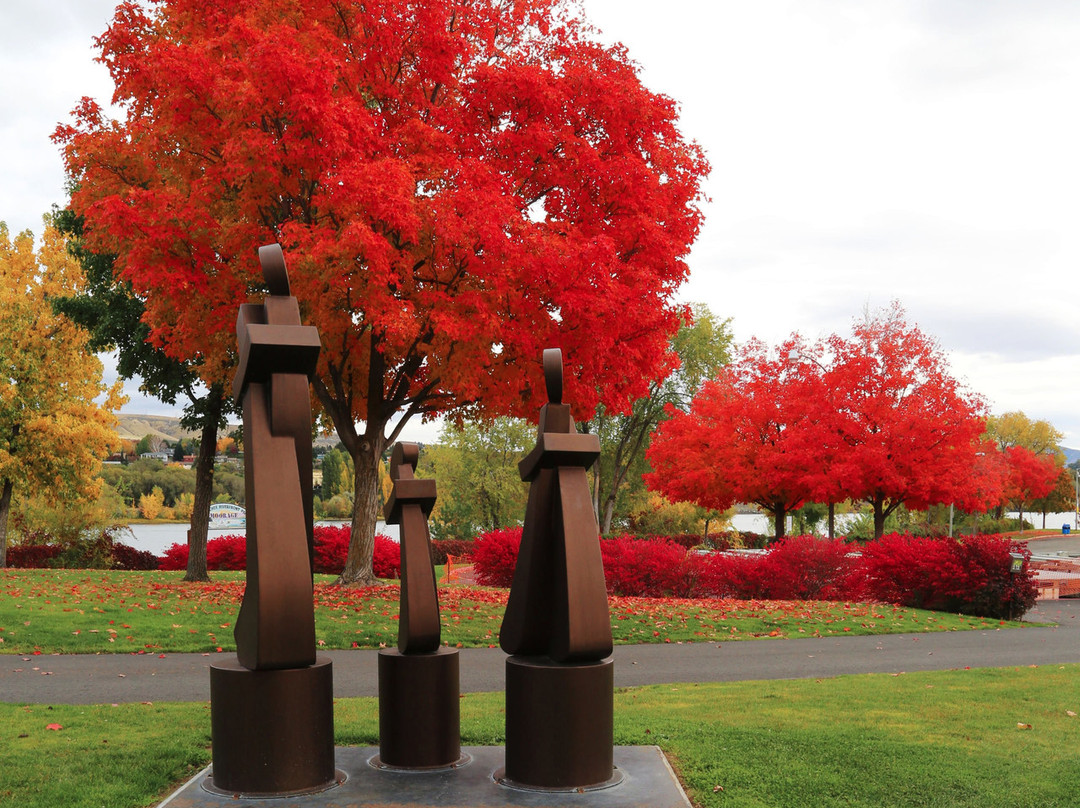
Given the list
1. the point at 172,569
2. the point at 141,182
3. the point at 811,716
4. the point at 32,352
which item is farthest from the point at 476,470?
the point at 811,716

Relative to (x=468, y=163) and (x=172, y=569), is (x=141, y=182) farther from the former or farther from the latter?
(x=172, y=569)

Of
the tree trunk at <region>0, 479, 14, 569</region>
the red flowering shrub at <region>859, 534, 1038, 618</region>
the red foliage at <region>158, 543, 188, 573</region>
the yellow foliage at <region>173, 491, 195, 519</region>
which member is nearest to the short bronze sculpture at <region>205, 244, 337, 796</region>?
the red flowering shrub at <region>859, 534, 1038, 618</region>

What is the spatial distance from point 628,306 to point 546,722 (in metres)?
9.19

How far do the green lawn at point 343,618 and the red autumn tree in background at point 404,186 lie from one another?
3.55m

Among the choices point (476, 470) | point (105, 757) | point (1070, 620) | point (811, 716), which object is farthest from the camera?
point (476, 470)

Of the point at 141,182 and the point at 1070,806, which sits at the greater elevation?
the point at 141,182

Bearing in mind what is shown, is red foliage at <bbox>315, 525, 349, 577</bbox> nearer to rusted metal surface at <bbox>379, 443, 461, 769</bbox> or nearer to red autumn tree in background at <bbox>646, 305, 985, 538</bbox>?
red autumn tree in background at <bbox>646, 305, 985, 538</bbox>

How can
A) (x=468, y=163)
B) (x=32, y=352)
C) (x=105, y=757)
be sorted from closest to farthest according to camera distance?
1. (x=105, y=757)
2. (x=468, y=163)
3. (x=32, y=352)

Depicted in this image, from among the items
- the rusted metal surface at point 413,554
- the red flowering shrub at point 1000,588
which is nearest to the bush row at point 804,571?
the red flowering shrub at point 1000,588

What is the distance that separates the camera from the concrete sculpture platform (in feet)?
16.6

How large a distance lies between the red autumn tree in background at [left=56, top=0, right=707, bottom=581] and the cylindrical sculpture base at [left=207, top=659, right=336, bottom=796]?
7.64 m

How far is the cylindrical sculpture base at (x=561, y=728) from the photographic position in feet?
17.7

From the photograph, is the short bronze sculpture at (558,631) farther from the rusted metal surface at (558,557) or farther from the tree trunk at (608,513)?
the tree trunk at (608,513)

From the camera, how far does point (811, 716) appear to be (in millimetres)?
→ 7461
